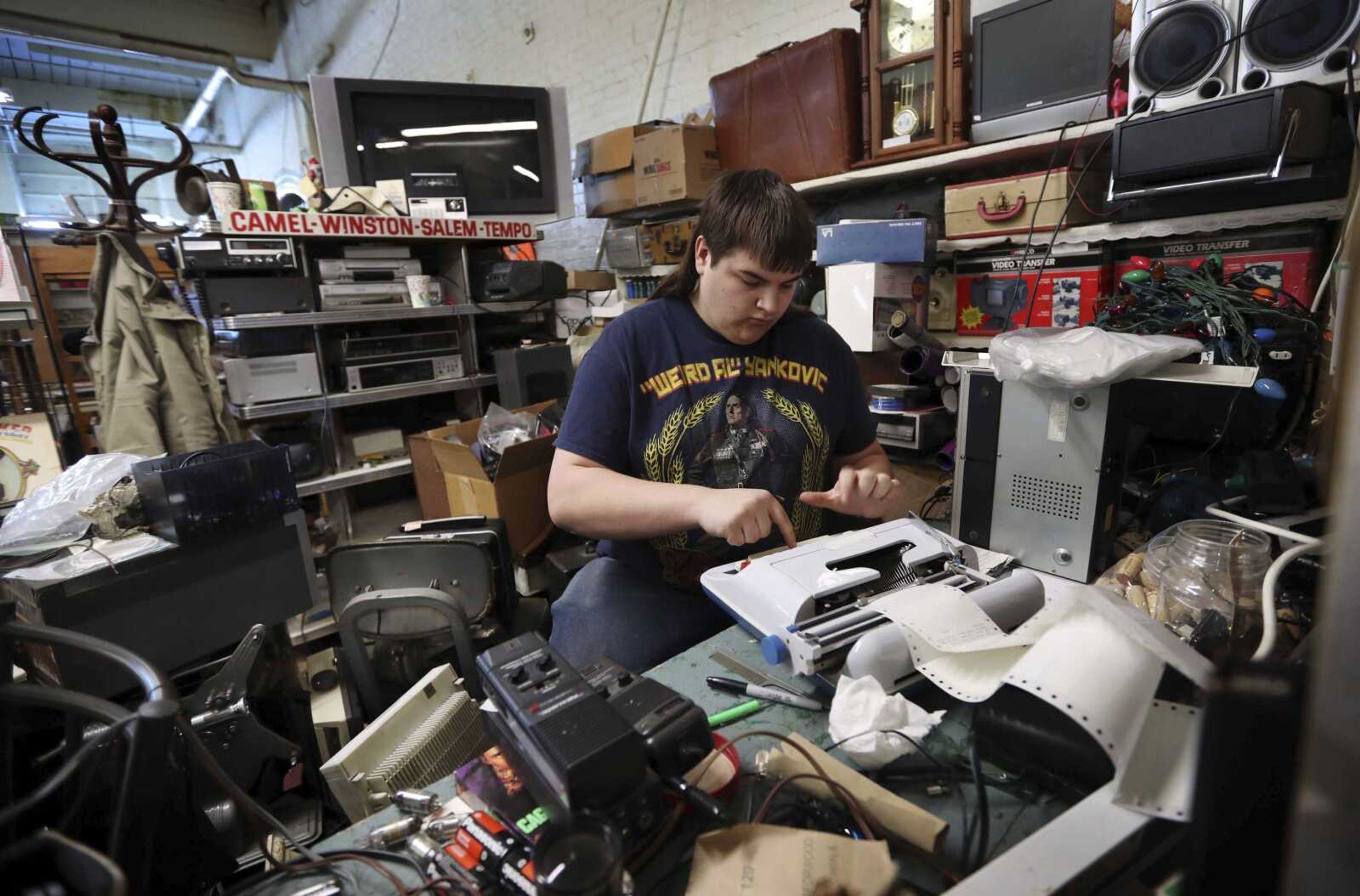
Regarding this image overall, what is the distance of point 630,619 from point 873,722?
A: 60 cm

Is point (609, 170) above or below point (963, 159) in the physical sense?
above

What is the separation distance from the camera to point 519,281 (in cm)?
260

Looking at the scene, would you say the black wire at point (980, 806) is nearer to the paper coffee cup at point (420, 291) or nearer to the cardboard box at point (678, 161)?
the cardboard box at point (678, 161)

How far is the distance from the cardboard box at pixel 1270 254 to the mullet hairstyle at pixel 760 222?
3.33 feet

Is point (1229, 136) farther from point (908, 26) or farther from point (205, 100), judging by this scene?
point (205, 100)

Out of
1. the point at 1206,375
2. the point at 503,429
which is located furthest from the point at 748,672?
the point at 503,429

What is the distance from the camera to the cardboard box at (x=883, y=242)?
5.70 ft

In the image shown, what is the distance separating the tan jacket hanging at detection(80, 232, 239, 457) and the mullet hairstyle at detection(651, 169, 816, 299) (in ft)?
6.38

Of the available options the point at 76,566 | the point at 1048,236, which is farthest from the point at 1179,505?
the point at 76,566

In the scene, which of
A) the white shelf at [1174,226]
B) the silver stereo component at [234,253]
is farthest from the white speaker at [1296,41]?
the silver stereo component at [234,253]

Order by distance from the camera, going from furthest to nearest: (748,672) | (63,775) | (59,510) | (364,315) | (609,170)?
(609,170)
(364,315)
(59,510)
(748,672)
(63,775)

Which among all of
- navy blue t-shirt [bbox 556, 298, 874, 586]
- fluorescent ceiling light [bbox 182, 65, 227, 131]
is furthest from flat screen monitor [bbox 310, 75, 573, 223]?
fluorescent ceiling light [bbox 182, 65, 227, 131]

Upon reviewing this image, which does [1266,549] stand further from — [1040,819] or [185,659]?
[185,659]

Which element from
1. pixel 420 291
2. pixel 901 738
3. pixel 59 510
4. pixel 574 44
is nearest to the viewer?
pixel 901 738
